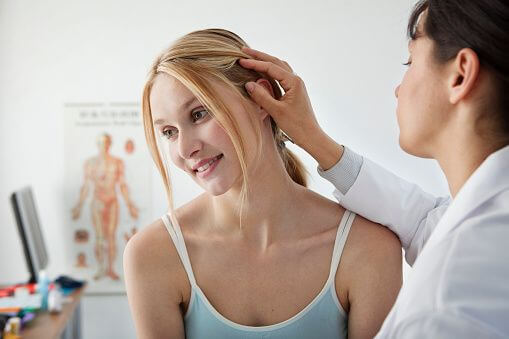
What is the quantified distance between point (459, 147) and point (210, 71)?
1.69 ft

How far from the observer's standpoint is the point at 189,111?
1210 mm

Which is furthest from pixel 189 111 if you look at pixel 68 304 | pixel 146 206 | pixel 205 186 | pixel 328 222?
pixel 146 206

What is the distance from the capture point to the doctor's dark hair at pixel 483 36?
0.86m

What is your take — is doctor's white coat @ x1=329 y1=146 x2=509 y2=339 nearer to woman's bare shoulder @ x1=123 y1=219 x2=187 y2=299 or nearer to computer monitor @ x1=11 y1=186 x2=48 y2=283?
woman's bare shoulder @ x1=123 y1=219 x2=187 y2=299

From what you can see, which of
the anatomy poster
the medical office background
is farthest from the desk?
the medical office background

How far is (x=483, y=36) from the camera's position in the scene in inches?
34.3

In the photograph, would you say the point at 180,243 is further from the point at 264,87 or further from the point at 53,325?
the point at 53,325

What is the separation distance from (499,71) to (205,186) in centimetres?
60

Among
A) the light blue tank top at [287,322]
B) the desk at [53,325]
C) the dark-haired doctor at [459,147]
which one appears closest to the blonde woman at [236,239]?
the light blue tank top at [287,322]

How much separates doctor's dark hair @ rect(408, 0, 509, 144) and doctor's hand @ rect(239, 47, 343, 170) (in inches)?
13.9

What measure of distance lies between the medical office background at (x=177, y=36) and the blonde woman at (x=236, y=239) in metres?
2.32

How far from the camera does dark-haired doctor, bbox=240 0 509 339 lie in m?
0.73

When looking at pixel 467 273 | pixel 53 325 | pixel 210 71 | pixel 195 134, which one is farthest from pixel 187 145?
pixel 53 325

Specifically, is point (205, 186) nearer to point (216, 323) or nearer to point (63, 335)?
point (216, 323)
